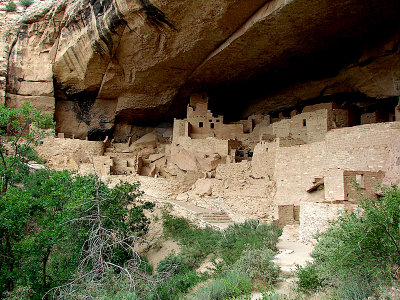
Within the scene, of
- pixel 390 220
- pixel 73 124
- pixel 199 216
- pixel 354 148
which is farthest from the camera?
pixel 73 124

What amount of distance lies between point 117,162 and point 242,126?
725 centimetres

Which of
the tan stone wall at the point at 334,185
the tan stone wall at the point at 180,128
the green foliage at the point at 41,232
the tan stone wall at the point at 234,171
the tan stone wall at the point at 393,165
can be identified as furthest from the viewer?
the tan stone wall at the point at 180,128

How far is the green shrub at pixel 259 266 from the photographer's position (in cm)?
597

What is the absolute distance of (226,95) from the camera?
21.3m

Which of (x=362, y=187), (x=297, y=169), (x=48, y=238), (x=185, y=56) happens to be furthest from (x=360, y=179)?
(x=185, y=56)

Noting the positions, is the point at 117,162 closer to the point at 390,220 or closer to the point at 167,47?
the point at 167,47

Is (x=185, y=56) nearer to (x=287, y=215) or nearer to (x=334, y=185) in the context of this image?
(x=287, y=215)

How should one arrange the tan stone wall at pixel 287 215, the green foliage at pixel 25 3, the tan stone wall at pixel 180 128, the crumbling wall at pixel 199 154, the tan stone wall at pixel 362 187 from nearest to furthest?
the tan stone wall at pixel 362 187
the tan stone wall at pixel 287 215
the crumbling wall at pixel 199 154
the tan stone wall at pixel 180 128
the green foliage at pixel 25 3

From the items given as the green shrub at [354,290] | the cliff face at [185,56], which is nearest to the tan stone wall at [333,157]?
the green shrub at [354,290]

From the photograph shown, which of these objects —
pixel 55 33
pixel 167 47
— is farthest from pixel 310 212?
pixel 55 33

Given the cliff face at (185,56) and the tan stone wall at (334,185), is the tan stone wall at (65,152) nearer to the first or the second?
the cliff face at (185,56)

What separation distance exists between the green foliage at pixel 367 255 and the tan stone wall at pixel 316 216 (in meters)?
2.58

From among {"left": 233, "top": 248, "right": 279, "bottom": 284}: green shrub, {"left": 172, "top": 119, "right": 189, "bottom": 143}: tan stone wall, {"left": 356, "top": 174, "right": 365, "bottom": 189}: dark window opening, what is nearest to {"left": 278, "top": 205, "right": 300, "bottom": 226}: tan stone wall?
{"left": 356, "top": 174, "right": 365, "bottom": 189}: dark window opening

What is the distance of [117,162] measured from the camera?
18219 mm
